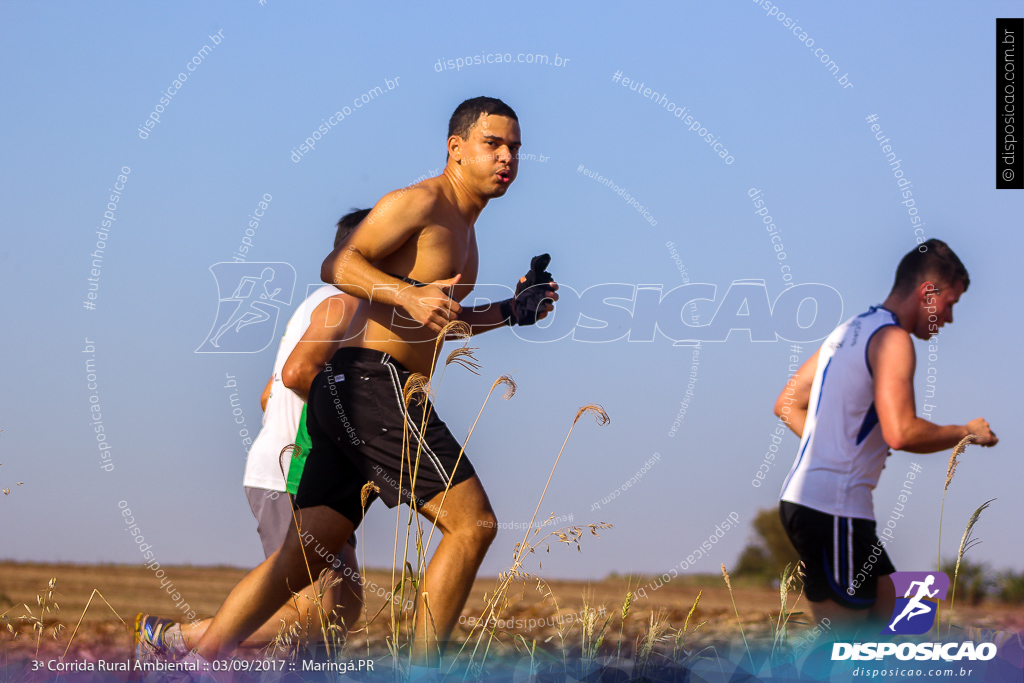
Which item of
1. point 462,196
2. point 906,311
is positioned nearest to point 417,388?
point 462,196

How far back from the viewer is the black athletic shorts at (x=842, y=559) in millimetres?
2865

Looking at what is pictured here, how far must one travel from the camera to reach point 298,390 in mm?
3504

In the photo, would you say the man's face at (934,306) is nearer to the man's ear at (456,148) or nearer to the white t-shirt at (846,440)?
the white t-shirt at (846,440)

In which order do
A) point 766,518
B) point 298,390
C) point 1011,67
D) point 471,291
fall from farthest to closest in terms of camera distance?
point 766,518 < point 1011,67 < point 298,390 < point 471,291

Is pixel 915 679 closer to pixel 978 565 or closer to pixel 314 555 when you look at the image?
pixel 314 555

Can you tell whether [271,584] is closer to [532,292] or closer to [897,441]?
[532,292]

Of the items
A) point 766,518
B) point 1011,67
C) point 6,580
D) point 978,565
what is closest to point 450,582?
point 1011,67

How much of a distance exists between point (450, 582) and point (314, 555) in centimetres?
69

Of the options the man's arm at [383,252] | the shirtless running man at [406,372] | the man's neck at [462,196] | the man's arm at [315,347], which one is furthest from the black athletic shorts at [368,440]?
the man's neck at [462,196]

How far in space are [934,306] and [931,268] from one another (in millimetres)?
136

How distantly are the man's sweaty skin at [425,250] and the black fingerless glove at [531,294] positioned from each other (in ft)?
0.13

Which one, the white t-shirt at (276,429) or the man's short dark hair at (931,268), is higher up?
the man's short dark hair at (931,268)

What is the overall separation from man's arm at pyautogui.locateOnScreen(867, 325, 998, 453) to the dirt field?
0.75 m

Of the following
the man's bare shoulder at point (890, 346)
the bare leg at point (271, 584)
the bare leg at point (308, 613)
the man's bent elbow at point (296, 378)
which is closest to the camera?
the man's bare shoulder at point (890, 346)
